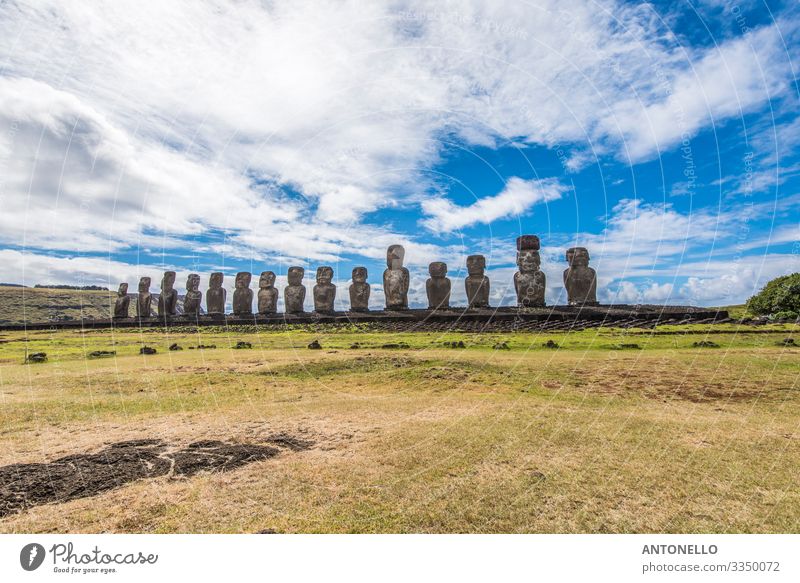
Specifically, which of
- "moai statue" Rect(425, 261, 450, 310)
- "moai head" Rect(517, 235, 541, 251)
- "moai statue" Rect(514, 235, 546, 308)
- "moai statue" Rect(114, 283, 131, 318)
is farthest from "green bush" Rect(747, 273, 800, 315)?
"moai statue" Rect(114, 283, 131, 318)

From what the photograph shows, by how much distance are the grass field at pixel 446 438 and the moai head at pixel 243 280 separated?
2867 cm

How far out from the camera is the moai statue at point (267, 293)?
41941 mm

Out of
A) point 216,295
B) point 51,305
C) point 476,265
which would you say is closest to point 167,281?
point 216,295

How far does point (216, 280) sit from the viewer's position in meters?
45.1

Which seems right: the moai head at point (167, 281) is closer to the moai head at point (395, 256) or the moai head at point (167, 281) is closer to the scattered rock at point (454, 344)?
the moai head at point (395, 256)

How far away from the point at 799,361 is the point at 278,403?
44.1 feet

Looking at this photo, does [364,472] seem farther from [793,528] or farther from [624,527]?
[793,528]

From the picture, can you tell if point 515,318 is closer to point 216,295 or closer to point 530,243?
point 530,243

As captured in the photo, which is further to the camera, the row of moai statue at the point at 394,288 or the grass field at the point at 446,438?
the row of moai statue at the point at 394,288

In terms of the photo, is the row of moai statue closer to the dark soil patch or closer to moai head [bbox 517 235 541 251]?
moai head [bbox 517 235 541 251]

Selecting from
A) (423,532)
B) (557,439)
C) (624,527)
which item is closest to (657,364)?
(557,439)

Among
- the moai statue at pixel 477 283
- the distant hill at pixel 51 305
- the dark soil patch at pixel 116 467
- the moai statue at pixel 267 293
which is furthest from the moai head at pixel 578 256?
the distant hill at pixel 51 305

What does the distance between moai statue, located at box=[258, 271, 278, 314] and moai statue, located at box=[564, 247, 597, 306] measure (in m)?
24.9

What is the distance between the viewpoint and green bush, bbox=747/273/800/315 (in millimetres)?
27984
